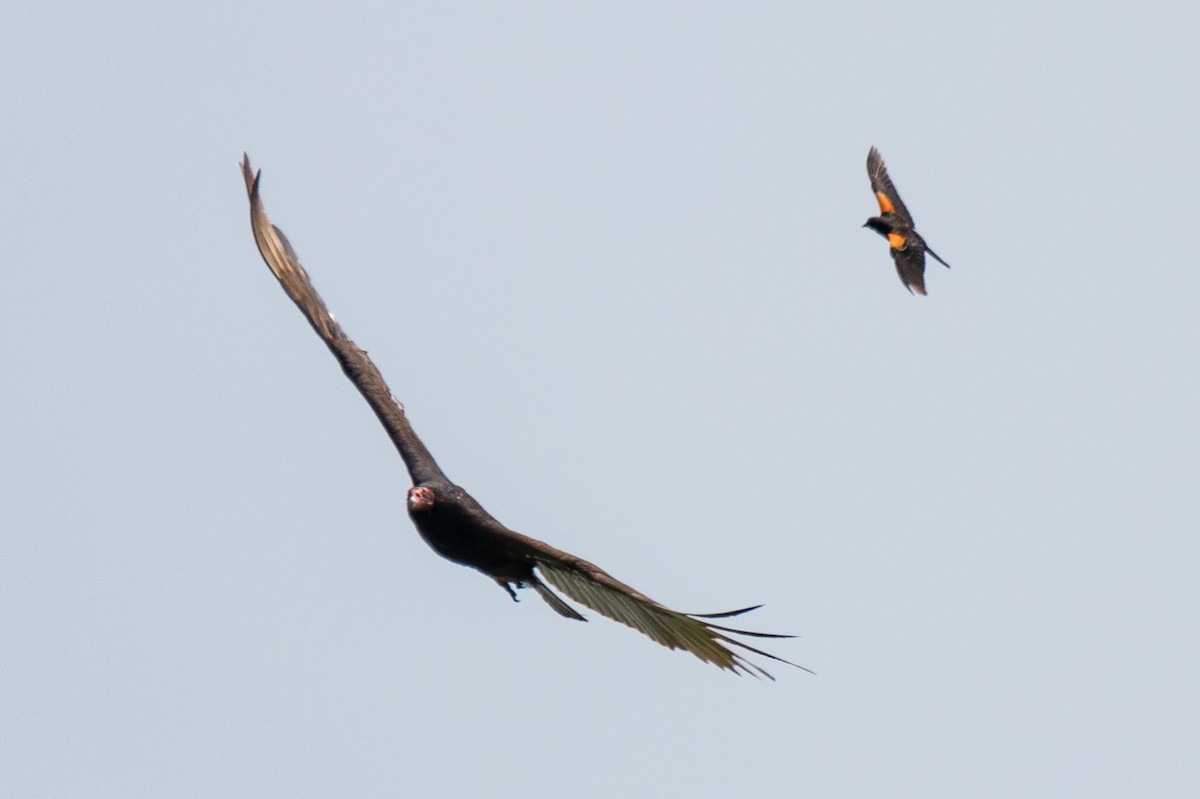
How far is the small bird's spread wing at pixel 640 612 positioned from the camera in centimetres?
1270

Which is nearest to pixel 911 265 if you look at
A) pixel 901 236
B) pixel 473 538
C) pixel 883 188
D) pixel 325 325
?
pixel 901 236

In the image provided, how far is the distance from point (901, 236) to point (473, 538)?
16.7 meters

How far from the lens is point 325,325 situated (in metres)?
18.6

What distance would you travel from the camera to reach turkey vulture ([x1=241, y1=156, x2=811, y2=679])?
1310 cm

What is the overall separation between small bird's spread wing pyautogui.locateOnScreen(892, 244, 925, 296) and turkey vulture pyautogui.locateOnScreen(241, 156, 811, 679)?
13.3 meters

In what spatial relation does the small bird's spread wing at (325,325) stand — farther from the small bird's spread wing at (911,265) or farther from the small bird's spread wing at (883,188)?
the small bird's spread wing at (883,188)

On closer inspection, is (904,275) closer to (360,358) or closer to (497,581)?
(360,358)

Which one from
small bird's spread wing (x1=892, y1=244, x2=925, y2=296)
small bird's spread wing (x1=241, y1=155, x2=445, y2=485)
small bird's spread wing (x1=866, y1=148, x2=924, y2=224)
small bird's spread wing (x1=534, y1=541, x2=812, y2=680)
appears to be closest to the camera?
small bird's spread wing (x1=534, y1=541, x2=812, y2=680)

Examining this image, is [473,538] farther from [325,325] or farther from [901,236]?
[901,236]

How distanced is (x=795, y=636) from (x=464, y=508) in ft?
16.7

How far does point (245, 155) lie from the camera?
18469 mm

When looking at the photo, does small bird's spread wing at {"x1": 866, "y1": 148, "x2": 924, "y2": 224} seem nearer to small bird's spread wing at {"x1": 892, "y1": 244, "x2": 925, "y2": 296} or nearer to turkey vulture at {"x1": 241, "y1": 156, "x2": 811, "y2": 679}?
small bird's spread wing at {"x1": 892, "y1": 244, "x2": 925, "y2": 296}

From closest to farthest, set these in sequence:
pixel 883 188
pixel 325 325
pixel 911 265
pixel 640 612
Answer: pixel 640 612, pixel 325 325, pixel 911 265, pixel 883 188

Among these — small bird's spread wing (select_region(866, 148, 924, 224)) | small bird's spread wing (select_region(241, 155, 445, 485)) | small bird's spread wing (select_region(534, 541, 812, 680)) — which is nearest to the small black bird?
small bird's spread wing (select_region(866, 148, 924, 224))
